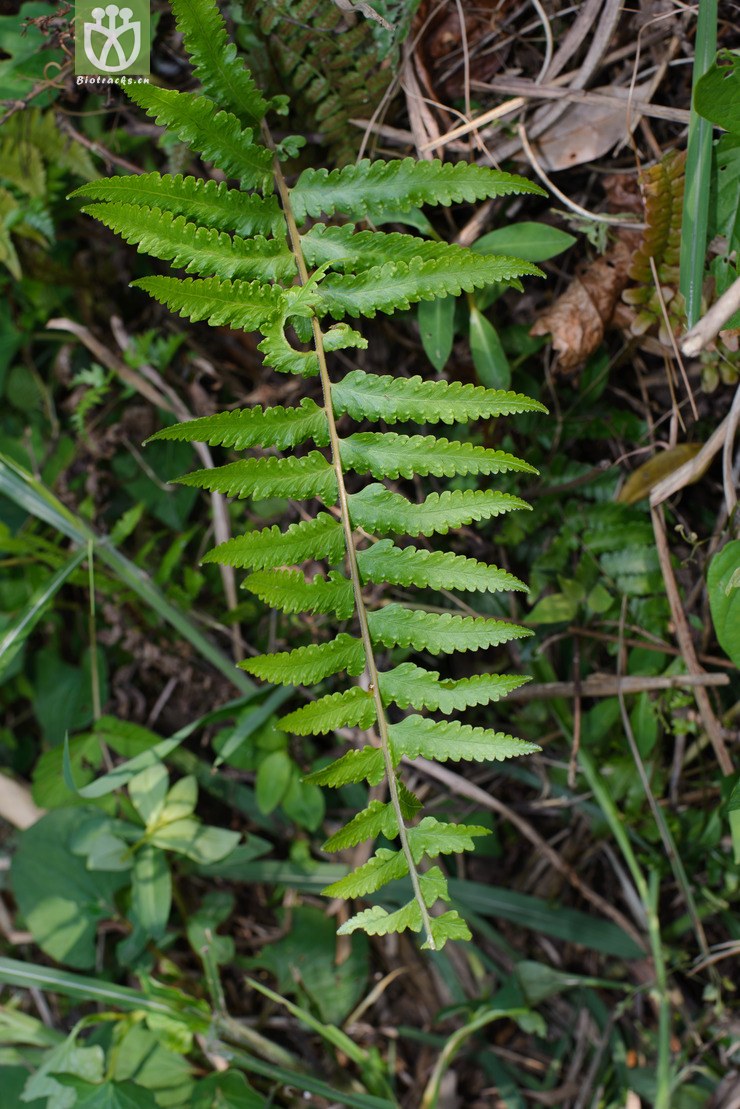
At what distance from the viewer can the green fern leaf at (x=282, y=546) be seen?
1.30 m

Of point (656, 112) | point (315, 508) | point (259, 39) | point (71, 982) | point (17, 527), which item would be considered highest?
point (259, 39)

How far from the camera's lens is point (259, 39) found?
5.20 ft

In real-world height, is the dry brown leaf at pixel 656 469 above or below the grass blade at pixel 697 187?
below

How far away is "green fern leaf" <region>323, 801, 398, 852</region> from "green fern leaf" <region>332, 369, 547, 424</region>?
0.59 metres

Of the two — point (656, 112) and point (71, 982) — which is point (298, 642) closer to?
Result: point (71, 982)

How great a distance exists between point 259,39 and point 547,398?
90 centimetres

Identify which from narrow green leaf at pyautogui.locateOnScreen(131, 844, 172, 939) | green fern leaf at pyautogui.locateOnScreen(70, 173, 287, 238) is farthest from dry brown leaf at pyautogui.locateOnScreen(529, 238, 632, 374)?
narrow green leaf at pyautogui.locateOnScreen(131, 844, 172, 939)

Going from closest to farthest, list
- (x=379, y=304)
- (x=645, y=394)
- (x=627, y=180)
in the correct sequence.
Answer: (x=379, y=304), (x=627, y=180), (x=645, y=394)

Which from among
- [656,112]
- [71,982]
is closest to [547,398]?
[656,112]

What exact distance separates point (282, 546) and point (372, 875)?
0.52 metres

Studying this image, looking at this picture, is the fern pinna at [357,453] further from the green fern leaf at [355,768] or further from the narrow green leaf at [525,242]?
the narrow green leaf at [525,242]

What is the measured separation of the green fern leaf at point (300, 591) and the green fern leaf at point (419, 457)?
0.60ft

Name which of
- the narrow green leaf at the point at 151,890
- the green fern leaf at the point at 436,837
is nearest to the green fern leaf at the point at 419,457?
the green fern leaf at the point at 436,837
